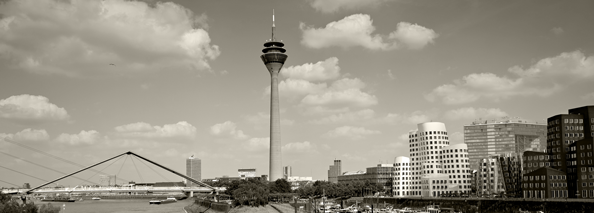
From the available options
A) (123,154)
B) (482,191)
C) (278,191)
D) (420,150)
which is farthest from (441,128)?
(123,154)

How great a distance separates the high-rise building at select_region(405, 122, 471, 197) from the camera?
156m

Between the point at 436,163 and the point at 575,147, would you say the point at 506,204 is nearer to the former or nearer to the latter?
the point at 575,147

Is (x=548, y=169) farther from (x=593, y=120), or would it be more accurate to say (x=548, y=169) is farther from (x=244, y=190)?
(x=244, y=190)

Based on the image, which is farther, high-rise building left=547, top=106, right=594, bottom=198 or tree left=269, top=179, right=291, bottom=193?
tree left=269, top=179, right=291, bottom=193

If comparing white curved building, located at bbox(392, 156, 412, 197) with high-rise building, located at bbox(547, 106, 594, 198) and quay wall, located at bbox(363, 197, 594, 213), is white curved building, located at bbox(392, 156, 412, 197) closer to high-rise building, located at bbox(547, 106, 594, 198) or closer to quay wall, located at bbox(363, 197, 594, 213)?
quay wall, located at bbox(363, 197, 594, 213)

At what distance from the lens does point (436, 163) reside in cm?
16275

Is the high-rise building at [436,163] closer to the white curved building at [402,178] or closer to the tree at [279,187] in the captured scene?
the white curved building at [402,178]

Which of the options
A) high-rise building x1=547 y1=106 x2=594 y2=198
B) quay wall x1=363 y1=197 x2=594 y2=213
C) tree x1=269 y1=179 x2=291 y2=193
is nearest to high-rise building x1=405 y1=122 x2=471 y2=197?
quay wall x1=363 y1=197 x2=594 y2=213

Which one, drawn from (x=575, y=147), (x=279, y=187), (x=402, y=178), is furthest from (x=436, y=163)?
(x=575, y=147)

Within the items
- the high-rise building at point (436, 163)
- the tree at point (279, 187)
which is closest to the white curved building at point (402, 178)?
the high-rise building at point (436, 163)

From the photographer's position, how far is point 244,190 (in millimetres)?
139250

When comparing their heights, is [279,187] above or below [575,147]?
below

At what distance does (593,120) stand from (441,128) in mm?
62718

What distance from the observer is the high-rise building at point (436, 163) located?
513 ft
